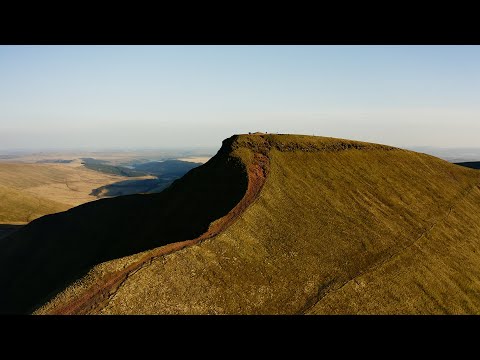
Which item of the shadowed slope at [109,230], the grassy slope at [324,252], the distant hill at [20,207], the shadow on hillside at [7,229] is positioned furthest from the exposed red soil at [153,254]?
the distant hill at [20,207]

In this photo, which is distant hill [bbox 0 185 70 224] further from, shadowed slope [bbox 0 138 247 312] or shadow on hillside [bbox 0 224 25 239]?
shadowed slope [bbox 0 138 247 312]

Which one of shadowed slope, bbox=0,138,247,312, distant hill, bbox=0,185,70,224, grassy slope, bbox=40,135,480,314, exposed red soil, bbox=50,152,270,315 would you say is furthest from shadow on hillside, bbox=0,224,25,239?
exposed red soil, bbox=50,152,270,315

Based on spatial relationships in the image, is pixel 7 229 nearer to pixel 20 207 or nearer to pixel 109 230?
pixel 20 207

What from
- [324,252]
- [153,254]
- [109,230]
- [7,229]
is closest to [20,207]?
[7,229]

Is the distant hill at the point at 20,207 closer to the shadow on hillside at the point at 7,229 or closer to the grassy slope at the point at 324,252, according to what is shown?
the shadow on hillside at the point at 7,229

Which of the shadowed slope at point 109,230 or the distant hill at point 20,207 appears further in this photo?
the distant hill at point 20,207

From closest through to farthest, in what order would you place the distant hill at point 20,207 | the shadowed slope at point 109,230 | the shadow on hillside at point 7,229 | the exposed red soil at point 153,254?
the exposed red soil at point 153,254, the shadowed slope at point 109,230, the shadow on hillside at point 7,229, the distant hill at point 20,207
